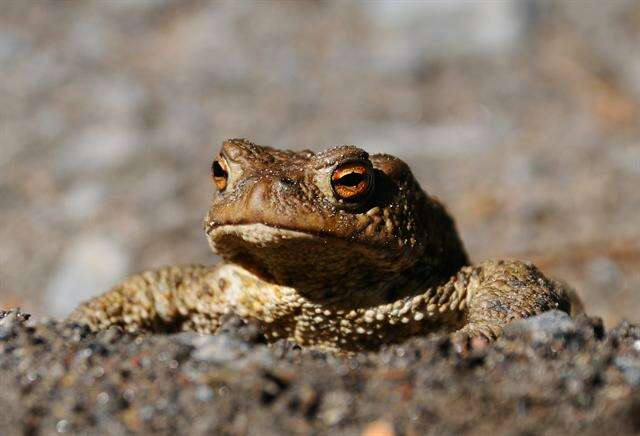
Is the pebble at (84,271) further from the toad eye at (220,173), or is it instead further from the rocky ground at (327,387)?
the rocky ground at (327,387)

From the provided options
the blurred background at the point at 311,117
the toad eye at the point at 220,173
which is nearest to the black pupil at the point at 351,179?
the toad eye at the point at 220,173

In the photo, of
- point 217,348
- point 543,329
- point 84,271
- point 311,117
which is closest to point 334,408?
point 217,348

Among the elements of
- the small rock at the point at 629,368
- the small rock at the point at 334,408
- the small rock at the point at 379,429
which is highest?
the small rock at the point at 334,408

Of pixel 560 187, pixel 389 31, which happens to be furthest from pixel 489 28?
pixel 560 187

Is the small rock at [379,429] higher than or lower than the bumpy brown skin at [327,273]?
lower

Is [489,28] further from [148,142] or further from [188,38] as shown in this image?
[148,142]

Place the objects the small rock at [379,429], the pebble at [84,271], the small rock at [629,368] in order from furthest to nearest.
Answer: the pebble at [84,271], the small rock at [629,368], the small rock at [379,429]

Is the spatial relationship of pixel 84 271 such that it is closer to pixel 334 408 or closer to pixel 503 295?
pixel 503 295
